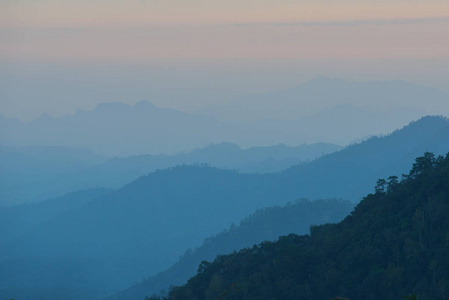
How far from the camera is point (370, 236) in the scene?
180 ft

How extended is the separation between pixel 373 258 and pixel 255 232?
108569mm

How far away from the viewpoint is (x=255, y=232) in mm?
159625

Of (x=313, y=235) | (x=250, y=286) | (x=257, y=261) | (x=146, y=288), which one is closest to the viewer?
(x=250, y=286)

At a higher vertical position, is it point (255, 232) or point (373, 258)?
point (255, 232)

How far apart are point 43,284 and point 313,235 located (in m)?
137

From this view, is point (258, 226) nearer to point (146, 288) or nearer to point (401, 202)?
point (146, 288)

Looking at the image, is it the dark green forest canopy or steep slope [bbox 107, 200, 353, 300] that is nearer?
the dark green forest canopy

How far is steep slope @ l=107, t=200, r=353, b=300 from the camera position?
497 ft

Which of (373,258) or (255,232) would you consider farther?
(255,232)

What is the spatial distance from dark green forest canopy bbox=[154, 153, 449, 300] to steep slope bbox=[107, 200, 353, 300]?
86111mm

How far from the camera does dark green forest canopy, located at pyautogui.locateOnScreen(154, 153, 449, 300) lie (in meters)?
47.5

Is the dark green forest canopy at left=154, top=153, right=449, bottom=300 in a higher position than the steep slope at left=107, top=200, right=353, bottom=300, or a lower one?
lower

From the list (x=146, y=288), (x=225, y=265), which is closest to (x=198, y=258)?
(x=146, y=288)

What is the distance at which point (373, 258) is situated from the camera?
170 ft
